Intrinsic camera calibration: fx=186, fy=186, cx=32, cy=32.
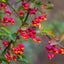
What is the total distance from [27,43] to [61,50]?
6.67 feet

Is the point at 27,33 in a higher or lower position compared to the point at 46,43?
higher

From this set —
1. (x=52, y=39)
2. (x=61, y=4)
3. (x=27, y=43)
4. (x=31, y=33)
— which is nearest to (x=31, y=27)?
(x=31, y=33)

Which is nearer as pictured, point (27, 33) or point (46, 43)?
point (27, 33)

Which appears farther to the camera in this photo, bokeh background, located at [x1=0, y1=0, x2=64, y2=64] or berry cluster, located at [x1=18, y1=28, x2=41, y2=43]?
bokeh background, located at [x1=0, y1=0, x2=64, y2=64]

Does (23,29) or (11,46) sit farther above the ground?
(23,29)

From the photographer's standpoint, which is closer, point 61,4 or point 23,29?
point 23,29

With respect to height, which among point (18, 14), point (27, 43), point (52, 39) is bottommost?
point (27, 43)

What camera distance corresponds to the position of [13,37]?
1.18m

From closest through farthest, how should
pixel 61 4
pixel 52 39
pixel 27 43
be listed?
1. pixel 52 39
2. pixel 27 43
3. pixel 61 4

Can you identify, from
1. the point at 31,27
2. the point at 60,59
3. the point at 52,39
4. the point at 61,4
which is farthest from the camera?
the point at 61,4

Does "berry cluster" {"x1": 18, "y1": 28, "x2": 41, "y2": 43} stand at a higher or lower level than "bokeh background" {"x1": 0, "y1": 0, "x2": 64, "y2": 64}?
higher

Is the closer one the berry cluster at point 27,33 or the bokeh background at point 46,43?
the berry cluster at point 27,33

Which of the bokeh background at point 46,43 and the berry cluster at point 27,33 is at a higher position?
the berry cluster at point 27,33

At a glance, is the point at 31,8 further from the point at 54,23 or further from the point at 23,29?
the point at 54,23
